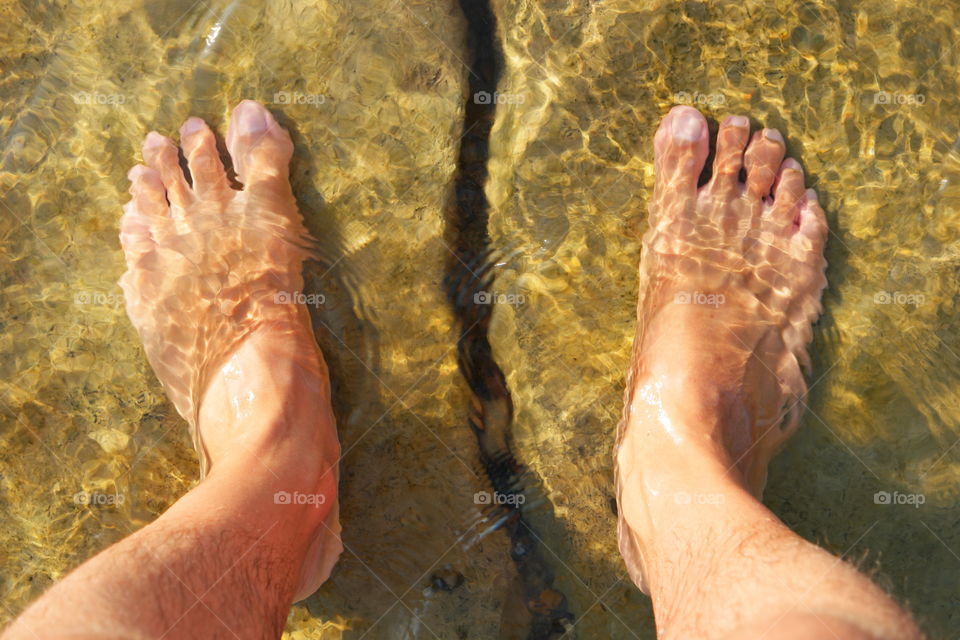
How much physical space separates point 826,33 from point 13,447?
3512mm

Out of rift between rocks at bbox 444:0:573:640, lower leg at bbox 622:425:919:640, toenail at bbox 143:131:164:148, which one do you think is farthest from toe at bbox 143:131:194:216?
lower leg at bbox 622:425:919:640

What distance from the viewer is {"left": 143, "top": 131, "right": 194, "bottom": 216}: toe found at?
3.08 meters

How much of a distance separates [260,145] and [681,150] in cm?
161

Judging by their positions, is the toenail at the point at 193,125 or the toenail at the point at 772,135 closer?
the toenail at the point at 772,135

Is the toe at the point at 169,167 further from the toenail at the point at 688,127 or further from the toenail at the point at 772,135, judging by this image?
the toenail at the point at 772,135

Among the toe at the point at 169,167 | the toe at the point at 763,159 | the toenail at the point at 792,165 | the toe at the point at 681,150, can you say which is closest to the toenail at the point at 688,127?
the toe at the point at 681,150

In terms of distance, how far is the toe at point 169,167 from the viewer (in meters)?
3.08

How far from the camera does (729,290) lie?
9.41ft

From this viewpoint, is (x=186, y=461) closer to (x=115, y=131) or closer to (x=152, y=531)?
(x=152, y=531)

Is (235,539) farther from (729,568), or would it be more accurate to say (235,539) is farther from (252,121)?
(252,121)

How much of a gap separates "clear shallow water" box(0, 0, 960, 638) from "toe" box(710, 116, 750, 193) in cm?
8

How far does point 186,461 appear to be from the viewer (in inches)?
120

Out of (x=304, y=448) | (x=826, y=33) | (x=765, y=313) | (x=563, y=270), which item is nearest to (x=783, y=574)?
(x=765, y=313)

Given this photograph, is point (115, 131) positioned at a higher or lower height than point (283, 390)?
higher
